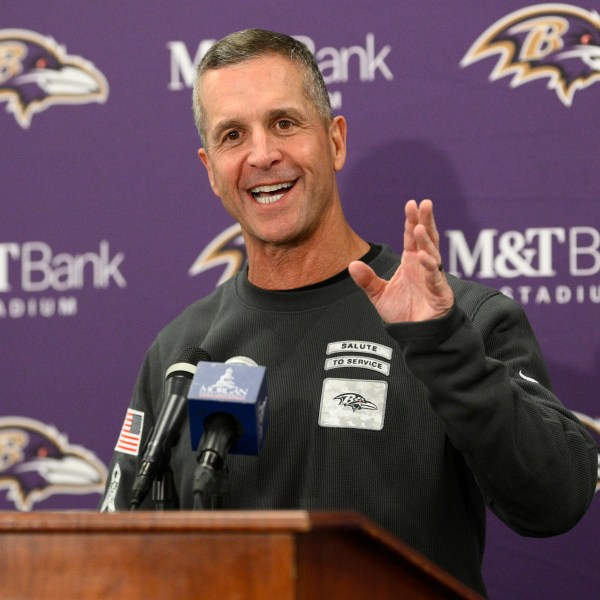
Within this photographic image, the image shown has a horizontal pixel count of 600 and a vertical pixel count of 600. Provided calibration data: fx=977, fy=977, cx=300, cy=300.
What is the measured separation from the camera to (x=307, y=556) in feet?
2.90

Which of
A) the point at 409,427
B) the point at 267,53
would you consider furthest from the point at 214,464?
the point at 267,53

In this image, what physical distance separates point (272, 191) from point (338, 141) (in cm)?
24

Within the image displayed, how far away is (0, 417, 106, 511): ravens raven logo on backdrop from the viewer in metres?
2.38

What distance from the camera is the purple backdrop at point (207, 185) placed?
2.21 meters

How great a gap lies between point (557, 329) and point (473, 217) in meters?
0.32

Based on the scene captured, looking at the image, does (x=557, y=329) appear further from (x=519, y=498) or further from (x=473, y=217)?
(x=519, y=498)

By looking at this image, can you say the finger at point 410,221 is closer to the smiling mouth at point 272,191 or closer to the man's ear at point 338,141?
the smiling mouth at point 272,191

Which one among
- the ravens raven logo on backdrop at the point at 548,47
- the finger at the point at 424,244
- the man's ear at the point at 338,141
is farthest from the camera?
the ravens raven logo on backdrop at the point at 548,47

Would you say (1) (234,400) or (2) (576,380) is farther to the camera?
(2) (576,380)

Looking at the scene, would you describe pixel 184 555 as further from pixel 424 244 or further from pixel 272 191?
pixel 272 191

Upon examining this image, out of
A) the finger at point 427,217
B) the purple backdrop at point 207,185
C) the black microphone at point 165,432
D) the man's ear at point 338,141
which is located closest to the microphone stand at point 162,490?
the black microphone at point 165,432

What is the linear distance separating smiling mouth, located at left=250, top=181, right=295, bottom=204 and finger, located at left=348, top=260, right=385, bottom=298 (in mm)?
496

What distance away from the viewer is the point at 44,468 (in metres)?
2.38

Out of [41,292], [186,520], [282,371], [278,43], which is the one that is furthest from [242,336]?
[186,520]
